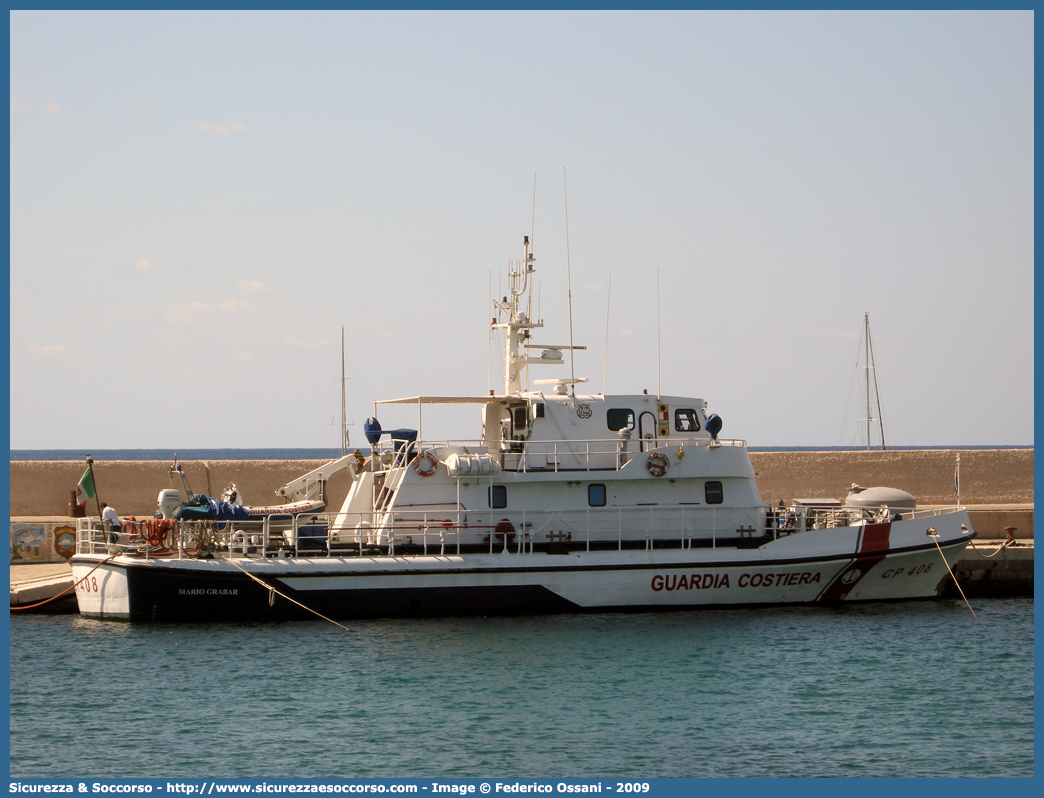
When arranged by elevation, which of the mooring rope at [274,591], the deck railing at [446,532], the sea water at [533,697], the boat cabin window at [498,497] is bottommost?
the sea water at [533,697]

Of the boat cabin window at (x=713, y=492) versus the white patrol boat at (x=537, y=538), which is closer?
the white patrol boat at (x=537, y=538)

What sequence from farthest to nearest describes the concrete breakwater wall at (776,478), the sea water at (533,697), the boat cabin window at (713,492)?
the concrete breakwater wall at (776,478)
the boat cabin window at (713,492)
the sea water at (533,697)

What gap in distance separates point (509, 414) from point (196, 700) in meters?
8.52

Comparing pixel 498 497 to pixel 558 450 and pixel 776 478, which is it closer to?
pixel 558 450

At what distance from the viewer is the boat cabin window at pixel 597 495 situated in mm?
20234

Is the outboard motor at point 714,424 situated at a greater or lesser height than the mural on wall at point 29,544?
greater

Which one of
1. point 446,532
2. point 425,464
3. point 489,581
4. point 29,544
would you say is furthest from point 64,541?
point 489,581

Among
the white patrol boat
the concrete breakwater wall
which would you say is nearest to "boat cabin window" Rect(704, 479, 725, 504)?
the white patrol boat

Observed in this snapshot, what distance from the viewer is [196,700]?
1442 centimetres

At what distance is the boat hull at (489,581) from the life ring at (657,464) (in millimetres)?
1512

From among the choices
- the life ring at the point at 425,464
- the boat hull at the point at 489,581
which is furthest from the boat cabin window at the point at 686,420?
the life ring at the point at 425,464

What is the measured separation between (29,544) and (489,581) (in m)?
11.4

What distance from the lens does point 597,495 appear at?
20.2 meters

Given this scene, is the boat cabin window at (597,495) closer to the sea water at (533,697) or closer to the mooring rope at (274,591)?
the sea water at (533,697)
